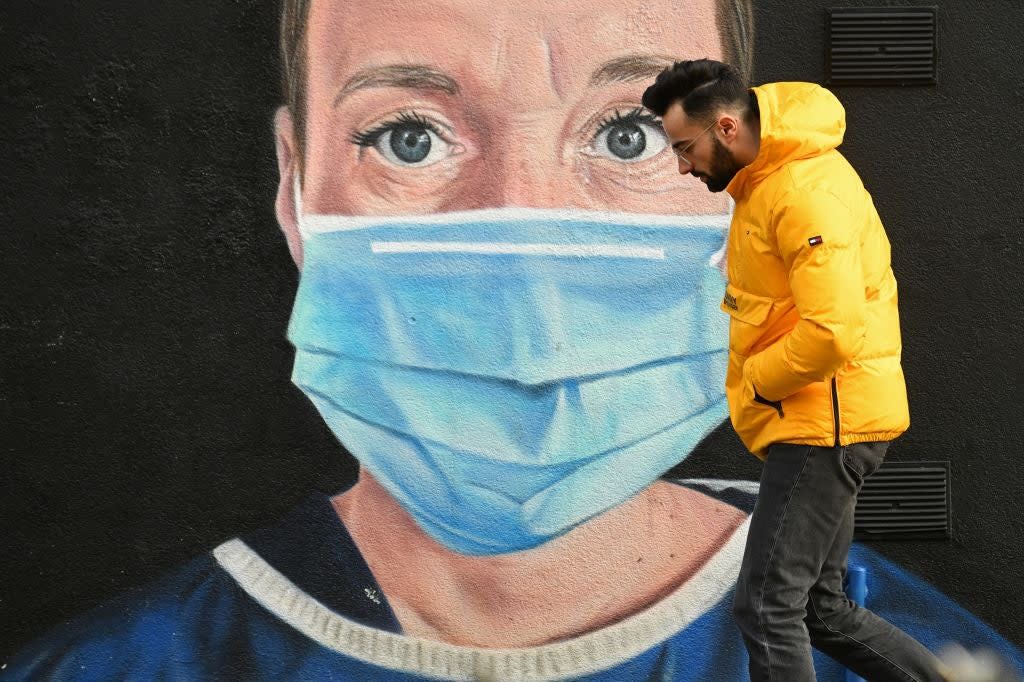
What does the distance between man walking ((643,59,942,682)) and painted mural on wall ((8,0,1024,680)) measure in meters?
1.11

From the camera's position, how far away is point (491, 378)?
177 inches

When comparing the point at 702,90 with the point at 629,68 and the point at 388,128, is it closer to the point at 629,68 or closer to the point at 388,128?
the point at 629,68

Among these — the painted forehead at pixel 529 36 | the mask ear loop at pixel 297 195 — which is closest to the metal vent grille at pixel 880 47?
the painted forehead at pixel 529 36

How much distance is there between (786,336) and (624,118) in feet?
5.20

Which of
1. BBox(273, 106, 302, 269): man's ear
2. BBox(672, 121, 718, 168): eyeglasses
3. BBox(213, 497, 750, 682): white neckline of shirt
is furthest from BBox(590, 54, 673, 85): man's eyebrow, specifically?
BBox(213, 497, 750, 682): white neckline of shirt

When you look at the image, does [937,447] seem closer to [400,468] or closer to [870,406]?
[870,406]

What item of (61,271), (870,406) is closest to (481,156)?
(61,271)

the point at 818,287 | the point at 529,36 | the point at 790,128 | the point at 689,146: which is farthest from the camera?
the point at 529,36

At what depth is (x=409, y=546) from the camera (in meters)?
4.57

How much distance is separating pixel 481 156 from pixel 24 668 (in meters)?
2.35

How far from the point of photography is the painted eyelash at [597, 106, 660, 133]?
14.9 feet

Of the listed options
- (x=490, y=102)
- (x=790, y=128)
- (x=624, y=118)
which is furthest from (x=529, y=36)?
(x=790, y=128)

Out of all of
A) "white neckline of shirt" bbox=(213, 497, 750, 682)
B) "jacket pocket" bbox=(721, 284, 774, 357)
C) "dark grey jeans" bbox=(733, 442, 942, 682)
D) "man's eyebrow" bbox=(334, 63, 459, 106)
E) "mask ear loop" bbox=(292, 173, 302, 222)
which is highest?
"man's eyebrow" bbox=(334, 63, 459, 106)

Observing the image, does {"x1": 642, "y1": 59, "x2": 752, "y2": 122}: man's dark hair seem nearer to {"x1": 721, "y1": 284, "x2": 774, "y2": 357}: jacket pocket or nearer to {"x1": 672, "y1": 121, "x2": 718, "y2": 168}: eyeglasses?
{"x1": 672, "y1": 121, "x2": 718, "y2": 168}: eyeglasses
